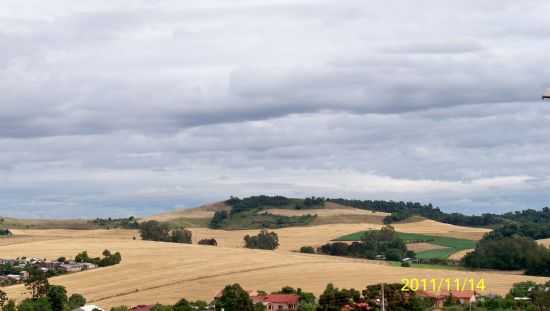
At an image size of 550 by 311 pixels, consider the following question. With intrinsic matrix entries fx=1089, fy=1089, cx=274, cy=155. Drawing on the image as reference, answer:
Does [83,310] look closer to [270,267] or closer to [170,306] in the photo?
[170,306]

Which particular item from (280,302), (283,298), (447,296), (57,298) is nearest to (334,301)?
(280,302)

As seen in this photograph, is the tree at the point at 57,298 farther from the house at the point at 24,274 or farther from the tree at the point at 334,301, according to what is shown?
the tree at the point at 334,301

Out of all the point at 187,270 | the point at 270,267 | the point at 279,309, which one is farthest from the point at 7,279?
the point at 279,309

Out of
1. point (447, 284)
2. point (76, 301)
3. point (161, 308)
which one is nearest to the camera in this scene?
point (161, 308)

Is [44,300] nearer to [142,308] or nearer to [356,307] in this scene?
[142,308]

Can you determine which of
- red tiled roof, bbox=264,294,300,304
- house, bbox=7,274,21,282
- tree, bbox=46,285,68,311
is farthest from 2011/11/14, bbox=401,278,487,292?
house, bbox=7,274,21,282

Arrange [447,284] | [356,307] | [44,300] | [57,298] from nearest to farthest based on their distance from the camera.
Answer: [356,307], [44,300], [57,298], [447,284]

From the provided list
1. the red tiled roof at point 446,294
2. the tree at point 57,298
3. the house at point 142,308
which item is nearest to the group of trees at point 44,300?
the tree at point 57,298
